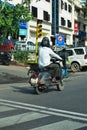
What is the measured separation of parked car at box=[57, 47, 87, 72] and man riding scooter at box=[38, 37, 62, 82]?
1540 centimetres

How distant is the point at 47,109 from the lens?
11.5 metres

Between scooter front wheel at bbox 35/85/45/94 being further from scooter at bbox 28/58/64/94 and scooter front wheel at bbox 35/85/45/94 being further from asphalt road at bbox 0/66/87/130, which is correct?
asphalt road at bbox 0/66/87/130

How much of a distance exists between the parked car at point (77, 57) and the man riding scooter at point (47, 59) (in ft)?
50.5

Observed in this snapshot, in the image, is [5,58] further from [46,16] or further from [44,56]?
[46,16]

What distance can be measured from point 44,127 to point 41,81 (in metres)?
6.19

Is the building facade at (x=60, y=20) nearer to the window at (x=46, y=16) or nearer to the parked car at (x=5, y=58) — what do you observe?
the window at (x=46, y=16)

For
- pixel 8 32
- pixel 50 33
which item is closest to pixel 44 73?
pixel 8 32

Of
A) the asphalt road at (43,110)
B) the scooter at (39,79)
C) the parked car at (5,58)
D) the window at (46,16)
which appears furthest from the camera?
the window at (46,16)

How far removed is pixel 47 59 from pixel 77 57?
15973 mm

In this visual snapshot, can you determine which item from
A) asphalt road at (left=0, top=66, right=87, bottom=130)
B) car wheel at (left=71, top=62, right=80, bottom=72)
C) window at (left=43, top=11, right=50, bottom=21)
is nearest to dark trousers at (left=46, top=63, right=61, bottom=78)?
asphalt road at (left=0, top=66, right=87, bottom=130)

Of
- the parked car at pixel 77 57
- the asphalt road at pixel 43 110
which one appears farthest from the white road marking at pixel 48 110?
the parked car at pixel 77 57

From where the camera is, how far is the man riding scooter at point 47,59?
51.2ft

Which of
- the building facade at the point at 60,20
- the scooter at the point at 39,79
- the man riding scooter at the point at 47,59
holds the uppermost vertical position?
the building facade at the point at 60,20

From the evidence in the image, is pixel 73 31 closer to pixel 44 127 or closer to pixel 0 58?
pixel 0 58
